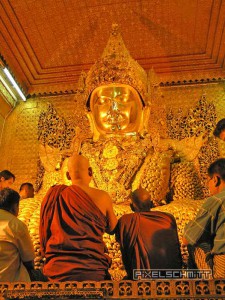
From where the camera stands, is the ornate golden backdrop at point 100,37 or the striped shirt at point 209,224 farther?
the ornate golden backdrop at point 100,37

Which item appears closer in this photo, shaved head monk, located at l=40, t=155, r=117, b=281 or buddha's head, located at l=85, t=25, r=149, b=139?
shaved head monk, located at l=40, t=155, r=117, b=281

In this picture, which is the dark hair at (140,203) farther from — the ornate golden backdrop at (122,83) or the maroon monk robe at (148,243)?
the ornate golden backdrop at (122,83)

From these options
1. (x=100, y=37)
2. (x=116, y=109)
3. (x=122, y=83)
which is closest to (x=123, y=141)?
(x=116, y=109)

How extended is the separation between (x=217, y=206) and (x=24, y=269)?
39.9 inches

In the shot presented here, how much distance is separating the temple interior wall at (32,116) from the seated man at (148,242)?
3.00 m

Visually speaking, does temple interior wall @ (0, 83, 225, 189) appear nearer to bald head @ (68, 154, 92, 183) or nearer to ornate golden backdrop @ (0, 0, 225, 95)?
ornate golden backdrop @ (0, 0, 225, 95)

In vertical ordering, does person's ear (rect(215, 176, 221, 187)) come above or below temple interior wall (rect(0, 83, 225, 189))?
below

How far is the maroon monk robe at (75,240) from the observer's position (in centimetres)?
205

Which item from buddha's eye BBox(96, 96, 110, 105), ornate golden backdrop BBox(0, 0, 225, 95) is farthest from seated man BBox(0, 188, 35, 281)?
ornate golden backdrop BBox(0, 0, 225, 95)

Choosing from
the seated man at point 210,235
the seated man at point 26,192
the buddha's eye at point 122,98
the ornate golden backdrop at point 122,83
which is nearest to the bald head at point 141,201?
the seated man at point 210,235

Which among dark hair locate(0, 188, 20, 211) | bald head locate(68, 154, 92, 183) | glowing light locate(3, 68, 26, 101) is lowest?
dark hair locate(0, 188, 20, 211)

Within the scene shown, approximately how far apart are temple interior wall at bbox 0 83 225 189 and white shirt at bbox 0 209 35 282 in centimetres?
308

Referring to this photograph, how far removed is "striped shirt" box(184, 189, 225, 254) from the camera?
1.98 meters

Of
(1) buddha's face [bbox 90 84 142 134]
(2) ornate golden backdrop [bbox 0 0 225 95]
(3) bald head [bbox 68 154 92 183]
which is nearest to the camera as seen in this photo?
(3) bald head [bbox 68 154 92 183]
